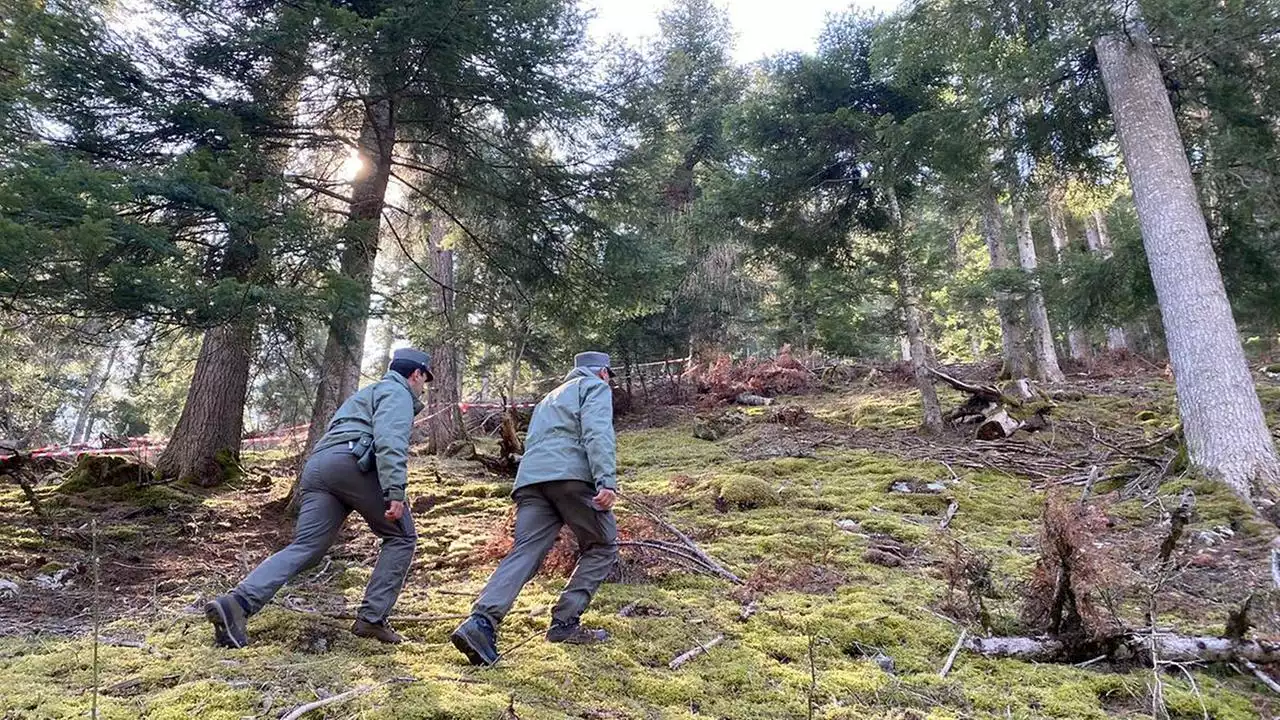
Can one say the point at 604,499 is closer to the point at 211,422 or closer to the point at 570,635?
the point at 570,635

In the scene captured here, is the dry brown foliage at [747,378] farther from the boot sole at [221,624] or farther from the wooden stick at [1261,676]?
the boot sole at [221,624]

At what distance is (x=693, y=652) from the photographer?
3.29 meters

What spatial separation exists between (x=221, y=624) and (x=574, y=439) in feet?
6.15

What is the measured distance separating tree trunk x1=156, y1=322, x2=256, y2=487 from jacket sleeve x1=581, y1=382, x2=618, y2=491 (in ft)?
20.4

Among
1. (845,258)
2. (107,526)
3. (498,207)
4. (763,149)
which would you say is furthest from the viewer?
(845,258)

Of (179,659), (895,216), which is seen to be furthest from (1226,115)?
(179,659)

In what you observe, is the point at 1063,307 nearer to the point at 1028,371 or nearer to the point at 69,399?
the point at 1028,371

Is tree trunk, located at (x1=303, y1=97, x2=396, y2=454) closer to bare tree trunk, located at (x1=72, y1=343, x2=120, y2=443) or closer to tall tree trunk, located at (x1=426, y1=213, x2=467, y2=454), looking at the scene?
tall tree trunk, located at (x1=426, y1=213, x2=467, y2=454)

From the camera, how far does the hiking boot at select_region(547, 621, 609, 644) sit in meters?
3.37

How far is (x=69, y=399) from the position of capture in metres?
24.3

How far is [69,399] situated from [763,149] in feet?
88.5

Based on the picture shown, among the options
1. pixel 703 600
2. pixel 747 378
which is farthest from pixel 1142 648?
pixel 747 378

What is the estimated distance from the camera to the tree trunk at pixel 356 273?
229 inches

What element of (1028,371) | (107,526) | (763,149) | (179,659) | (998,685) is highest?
(763,149)
